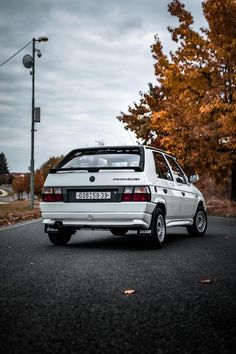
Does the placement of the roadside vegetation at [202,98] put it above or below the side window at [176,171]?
above

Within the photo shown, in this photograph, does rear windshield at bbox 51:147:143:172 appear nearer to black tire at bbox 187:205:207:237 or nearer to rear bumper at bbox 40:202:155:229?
rear bumper at bbox 40:202:155:229

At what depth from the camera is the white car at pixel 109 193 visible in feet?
24.0

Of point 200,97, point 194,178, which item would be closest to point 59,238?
point 194,178

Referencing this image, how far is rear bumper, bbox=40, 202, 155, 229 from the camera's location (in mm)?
7266

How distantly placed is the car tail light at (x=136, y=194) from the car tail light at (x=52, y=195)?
1.13 meters

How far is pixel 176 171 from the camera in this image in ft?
32.5

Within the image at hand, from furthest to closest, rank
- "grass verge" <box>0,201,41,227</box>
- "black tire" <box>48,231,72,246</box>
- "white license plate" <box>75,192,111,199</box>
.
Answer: "grass verge" <box>0,201,41,227</box>
"black tire" <box>48,231,72,246</box>
"white license plate" <box>75,192,111,199</box>

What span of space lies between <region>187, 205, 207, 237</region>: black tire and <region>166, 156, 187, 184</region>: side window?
0.92 m

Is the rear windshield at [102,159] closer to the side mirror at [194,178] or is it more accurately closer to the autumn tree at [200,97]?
the side mirror at [194,178]

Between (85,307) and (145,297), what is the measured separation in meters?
0.62

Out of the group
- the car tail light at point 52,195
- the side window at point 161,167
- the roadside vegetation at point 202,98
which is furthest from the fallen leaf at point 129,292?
the roadside vegetation at point 202,98

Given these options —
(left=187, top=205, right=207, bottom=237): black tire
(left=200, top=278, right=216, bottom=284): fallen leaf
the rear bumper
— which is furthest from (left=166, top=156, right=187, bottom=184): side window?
(left=200, top=278, right=216, bottom=284): fallen leaf

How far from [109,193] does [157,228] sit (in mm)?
998

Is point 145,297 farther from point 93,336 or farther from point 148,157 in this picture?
point 148,157
